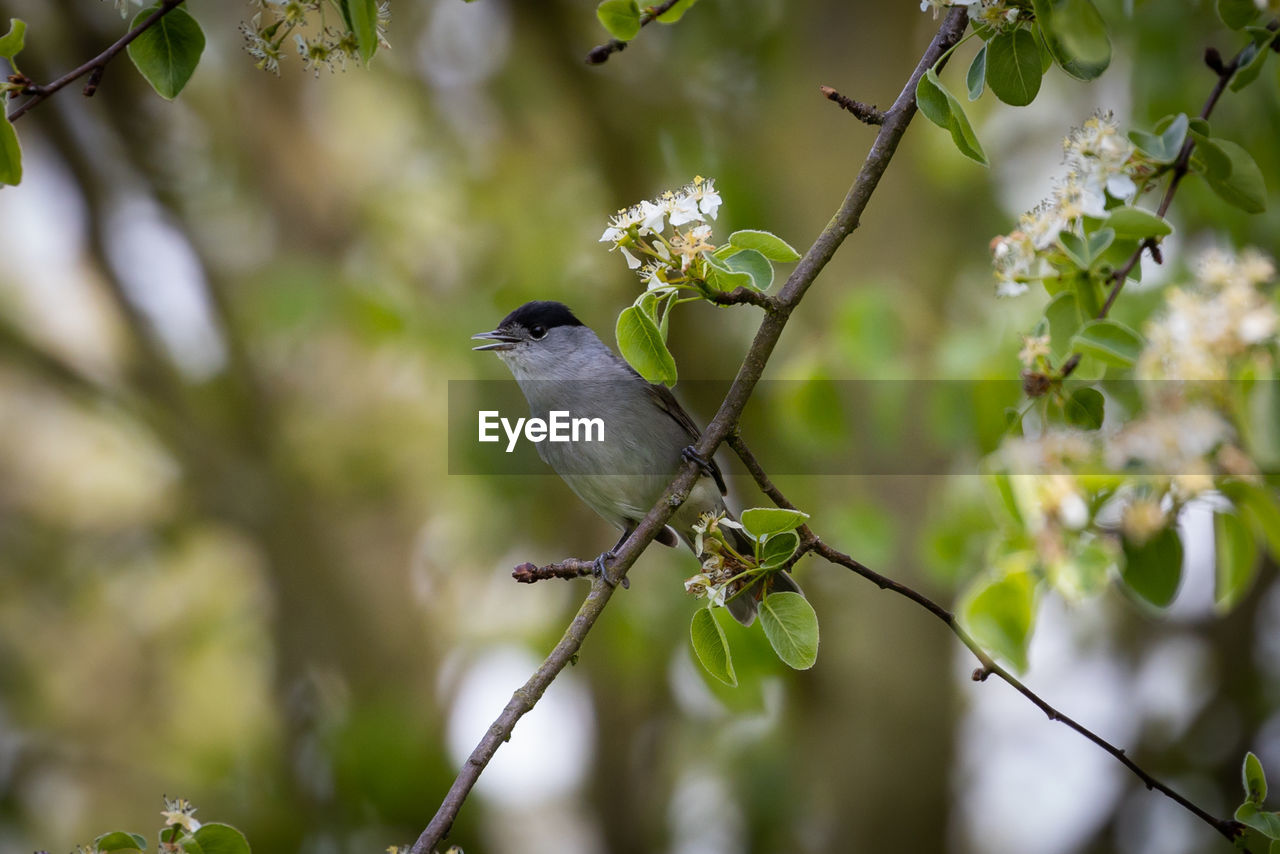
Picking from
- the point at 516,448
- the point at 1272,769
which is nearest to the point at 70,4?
the point at 516,448

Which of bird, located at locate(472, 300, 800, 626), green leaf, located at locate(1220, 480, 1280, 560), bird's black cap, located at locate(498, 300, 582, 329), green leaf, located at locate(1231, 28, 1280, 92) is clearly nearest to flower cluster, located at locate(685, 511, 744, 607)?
green leaf, located at locate(1220, 480, 1280, 560)

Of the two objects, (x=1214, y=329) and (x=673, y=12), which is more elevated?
(x=673, y=12)

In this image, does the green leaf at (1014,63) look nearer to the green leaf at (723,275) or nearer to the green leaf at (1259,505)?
the green leaf at (723,275)

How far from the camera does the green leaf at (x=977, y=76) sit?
6.40ft

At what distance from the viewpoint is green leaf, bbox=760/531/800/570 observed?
78.5 inches

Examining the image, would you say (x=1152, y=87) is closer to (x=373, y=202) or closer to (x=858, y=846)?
(x=858, y=846)

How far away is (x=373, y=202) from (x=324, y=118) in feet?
5.19

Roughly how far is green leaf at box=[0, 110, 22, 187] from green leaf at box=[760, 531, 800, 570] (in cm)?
146

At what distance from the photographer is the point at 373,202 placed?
7336mm

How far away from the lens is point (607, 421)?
4.06 m

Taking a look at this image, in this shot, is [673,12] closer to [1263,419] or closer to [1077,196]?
[1077,196]

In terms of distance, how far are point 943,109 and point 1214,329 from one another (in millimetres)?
659

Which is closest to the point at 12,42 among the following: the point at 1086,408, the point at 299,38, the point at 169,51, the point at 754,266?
the point at 169,51

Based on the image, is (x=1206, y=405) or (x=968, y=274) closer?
→ (x=1206, y=405)
